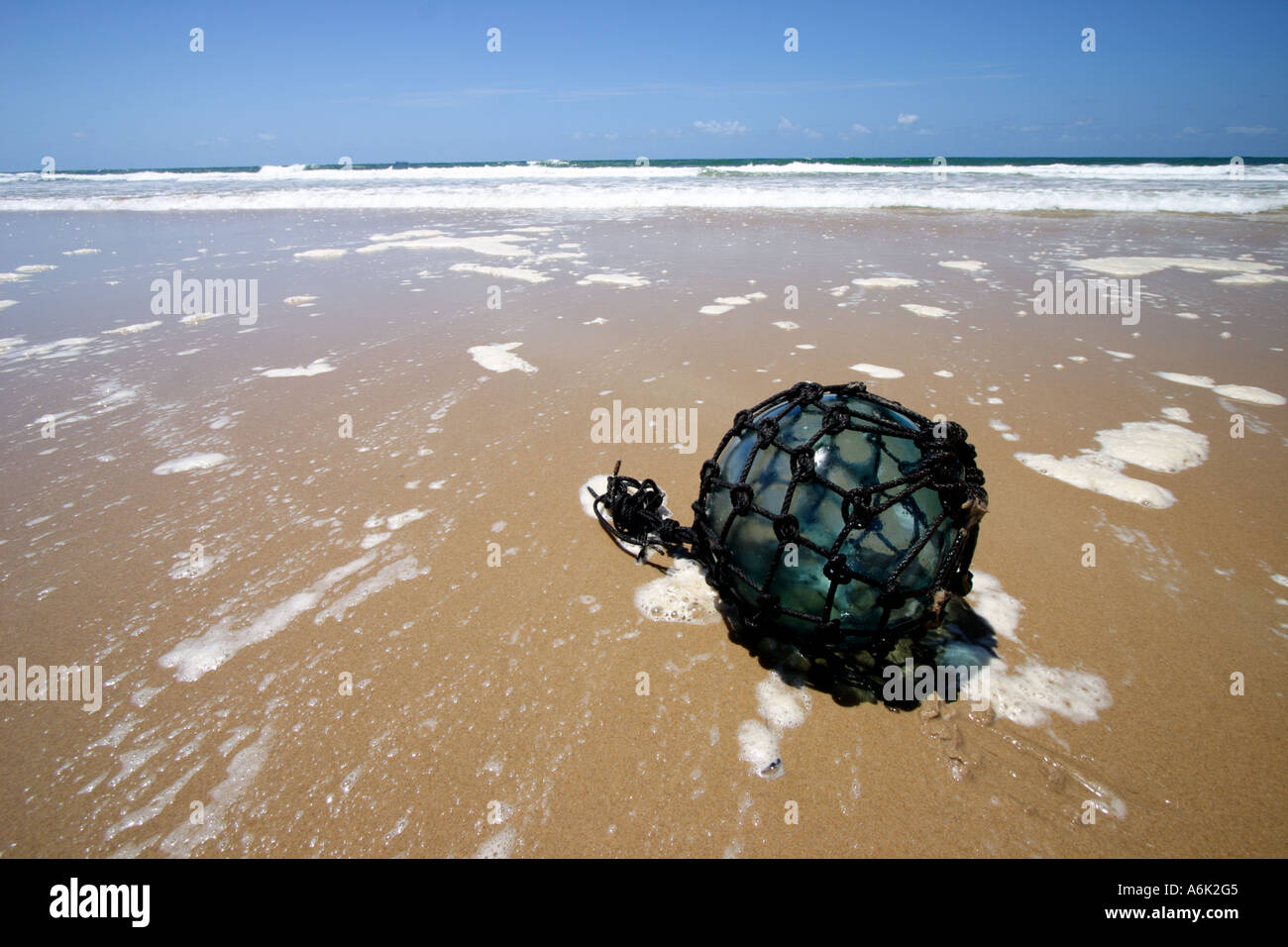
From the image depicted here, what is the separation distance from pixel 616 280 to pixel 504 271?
68.9 inches

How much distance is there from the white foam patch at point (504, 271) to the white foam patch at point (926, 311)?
435cm

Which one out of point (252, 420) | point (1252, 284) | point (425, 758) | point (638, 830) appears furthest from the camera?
point (1252, 284)

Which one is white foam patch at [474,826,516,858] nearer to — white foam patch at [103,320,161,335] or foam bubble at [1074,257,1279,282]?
white foam patch at [103,320,161,335]

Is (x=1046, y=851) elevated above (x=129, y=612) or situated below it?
below

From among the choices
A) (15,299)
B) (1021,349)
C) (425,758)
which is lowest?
(425,758)

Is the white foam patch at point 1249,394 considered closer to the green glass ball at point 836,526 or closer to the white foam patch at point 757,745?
the green glass ball at point 836,526

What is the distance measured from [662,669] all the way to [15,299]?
9.81 metres

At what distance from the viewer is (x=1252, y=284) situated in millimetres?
7152

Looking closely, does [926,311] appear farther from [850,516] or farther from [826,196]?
[826,196]

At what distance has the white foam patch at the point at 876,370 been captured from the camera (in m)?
4.50

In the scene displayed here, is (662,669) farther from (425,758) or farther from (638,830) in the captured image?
(425,758)

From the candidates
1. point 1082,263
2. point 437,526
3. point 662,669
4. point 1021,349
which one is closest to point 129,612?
point 437,526

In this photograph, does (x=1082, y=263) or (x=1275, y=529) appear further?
(x=1082, y=263)

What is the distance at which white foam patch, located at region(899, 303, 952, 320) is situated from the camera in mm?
5945
